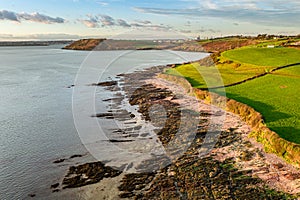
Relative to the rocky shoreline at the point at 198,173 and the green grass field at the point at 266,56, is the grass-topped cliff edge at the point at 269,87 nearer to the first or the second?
the green grass field at the point at 266,56

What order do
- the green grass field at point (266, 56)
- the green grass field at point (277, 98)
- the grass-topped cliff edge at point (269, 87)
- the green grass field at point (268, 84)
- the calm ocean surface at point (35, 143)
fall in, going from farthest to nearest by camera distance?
the green grass field at point (266, 56) < the green grass field at point (268, 84) < the green grass field at point (277, 98) < the grass-topped cliff edge at point (269, 87) < the calm ocean surface at point (35, 143)

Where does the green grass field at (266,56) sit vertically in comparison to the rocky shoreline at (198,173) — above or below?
above

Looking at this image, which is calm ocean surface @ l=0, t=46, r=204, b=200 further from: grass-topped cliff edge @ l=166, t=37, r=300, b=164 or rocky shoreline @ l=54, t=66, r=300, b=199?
grass-topped cliff edge @ l=166, t=37, r=300, b=164

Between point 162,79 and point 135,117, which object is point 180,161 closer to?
point 135,117

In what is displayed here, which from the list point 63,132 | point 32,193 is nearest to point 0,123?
point 63,132

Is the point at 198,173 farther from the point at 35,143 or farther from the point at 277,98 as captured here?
the point at 277,98

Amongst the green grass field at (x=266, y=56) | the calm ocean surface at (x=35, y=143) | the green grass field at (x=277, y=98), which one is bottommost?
the calm ocean surface at (x=35, y=143)

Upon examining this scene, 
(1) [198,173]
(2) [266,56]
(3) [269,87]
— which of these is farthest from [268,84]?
(1) [198,173]

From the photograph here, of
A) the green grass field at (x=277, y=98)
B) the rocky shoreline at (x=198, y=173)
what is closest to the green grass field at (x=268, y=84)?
the green grass field at (x=277, y=98)
